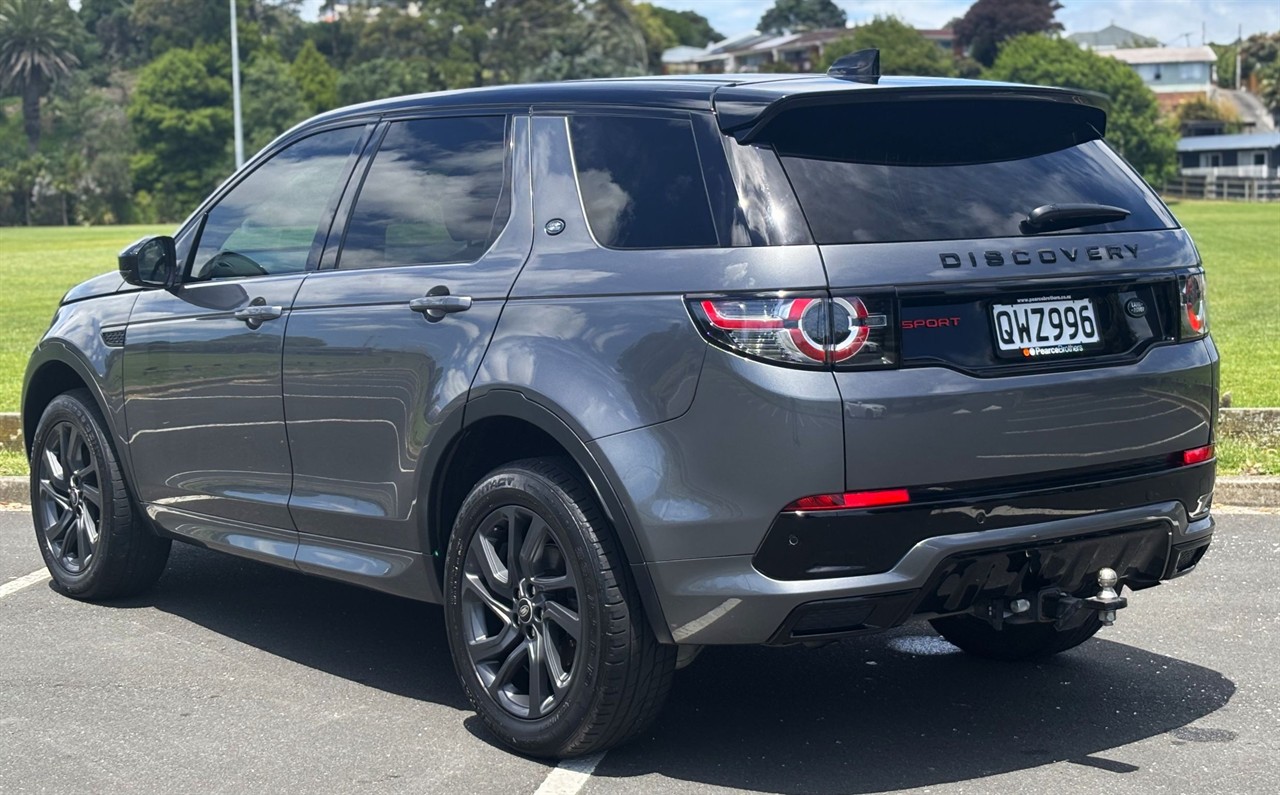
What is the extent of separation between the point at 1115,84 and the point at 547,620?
374ft

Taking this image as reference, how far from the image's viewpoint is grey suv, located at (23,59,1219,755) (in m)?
4.22

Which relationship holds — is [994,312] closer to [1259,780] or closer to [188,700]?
[1259,780]

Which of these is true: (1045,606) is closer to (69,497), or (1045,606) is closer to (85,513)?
(85,513)

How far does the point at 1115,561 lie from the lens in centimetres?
460

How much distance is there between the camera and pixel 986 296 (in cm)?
435

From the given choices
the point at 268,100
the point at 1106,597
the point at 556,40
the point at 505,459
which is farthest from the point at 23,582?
the point at 556,40

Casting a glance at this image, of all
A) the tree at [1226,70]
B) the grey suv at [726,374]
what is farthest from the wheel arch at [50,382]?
the tree at [1226,70]

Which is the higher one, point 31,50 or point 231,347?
point 31,50

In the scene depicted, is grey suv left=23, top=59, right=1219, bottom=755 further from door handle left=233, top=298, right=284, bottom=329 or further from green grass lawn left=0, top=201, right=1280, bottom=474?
green grass lawn left=0, top=201, right=1280, bottom=474

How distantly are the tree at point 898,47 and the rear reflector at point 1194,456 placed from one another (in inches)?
4494

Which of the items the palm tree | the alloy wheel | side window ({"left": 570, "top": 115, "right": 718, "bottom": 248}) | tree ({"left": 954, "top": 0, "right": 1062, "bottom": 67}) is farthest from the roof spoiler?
tree ({"left": 954, "top": 0, "right": 1062, "bottom": 67})

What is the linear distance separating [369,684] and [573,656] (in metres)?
1.18

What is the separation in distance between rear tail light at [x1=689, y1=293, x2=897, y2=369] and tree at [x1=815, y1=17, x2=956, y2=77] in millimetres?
114823

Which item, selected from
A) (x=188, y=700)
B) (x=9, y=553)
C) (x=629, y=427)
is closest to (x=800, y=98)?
(x=629, y=427)
